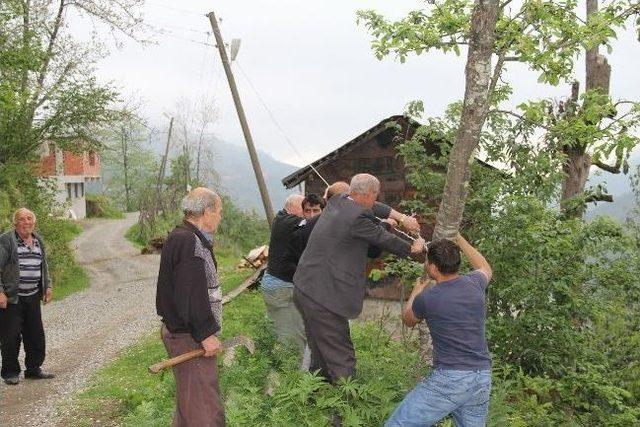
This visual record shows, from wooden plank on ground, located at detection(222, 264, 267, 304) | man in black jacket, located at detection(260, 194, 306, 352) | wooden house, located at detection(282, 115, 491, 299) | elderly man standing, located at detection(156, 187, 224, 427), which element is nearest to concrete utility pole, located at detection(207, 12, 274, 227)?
wooden house, located at detection(282, 115, 491, 299)

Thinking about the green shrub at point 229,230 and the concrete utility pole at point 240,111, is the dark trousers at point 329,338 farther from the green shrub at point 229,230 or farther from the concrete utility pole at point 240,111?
the green shrub at point 229,230

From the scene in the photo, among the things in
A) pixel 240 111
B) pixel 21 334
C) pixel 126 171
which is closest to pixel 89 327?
pixel 21 334

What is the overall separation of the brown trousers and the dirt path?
283cm

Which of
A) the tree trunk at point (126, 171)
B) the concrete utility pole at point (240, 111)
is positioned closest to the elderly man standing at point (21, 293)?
the concrete utility pole at point (240, 111)

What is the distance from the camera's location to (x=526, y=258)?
688cm

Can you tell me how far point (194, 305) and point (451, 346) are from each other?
1.81 meters

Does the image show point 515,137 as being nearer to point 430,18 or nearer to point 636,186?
point 430,18

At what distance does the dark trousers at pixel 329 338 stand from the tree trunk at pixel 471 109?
3.78 feet

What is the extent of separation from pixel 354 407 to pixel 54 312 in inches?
499

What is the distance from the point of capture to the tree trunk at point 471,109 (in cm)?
469

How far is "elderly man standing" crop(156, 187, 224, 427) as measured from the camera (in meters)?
4.17

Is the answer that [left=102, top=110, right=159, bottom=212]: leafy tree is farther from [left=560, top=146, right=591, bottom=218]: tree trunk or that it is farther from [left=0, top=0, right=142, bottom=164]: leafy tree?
[left=560, top=146, right=591, bottom=218]: tree trunk

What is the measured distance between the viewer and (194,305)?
4160 mm

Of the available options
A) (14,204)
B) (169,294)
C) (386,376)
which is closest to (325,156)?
(14,204)
